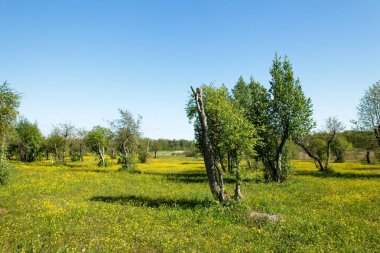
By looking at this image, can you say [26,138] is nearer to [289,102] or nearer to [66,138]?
[66,138]

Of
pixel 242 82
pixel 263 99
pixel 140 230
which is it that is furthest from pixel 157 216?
pixel 242 82

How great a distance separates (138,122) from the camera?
182 feet

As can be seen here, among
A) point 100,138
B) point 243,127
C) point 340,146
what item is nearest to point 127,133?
point 100,138

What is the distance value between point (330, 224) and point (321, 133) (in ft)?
172

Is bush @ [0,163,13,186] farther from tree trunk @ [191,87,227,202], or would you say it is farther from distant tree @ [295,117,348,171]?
distant tree @ [295,117,348,171]

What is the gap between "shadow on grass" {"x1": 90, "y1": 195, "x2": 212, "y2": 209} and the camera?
802 inches

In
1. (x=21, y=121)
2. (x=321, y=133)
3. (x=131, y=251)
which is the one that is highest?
(x=21, y=121)

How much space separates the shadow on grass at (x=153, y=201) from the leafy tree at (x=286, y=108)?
60.5 feet

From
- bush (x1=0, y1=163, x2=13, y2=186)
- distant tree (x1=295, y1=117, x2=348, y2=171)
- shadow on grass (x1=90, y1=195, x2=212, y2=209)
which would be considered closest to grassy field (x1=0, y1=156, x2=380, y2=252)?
shadow on grass (x1=90, y1=195, x2=212, y2=209)

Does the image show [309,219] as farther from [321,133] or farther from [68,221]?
[321,133]

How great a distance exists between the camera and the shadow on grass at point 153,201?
66.9 feet

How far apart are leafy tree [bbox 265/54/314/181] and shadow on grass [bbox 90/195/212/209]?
60.5 feet

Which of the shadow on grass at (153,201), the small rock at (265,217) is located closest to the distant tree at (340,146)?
the shadow on grass at (153,201)

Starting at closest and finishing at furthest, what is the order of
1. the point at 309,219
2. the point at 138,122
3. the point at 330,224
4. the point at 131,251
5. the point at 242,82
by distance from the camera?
the point at 131,251, the point at 330,224, the point at 309,219, the point at 242,82, the point at 138,122
